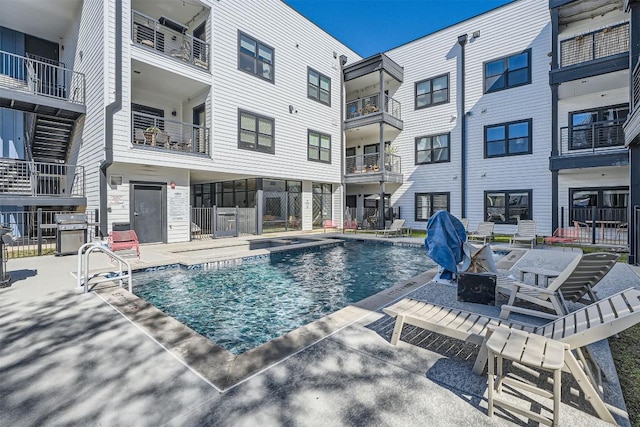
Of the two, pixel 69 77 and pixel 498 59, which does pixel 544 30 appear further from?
pixel 69 77

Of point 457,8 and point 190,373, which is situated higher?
point 457,8

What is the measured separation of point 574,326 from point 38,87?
59.2ft

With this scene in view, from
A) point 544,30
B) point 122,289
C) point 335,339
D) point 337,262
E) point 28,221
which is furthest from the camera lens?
point 544,30

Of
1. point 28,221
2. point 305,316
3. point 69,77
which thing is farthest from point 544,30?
point 28,221

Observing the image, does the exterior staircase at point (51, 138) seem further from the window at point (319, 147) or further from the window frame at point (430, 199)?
the window frame at point (430, 199)

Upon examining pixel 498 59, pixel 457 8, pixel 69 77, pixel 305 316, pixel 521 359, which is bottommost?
pixel 305 316

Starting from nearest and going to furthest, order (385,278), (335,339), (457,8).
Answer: (335,339) < (385,278) < (457,8)

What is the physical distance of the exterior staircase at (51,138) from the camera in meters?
12.6

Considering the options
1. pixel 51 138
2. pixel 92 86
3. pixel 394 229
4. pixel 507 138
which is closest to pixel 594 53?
Result: pixel 507 138

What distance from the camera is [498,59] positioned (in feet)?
52.5

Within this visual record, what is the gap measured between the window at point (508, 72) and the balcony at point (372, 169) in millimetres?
6048

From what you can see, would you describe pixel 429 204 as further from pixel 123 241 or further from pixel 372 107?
pixel 123 241

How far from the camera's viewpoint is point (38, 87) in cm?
1280

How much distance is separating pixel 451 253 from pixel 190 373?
16.3 feet
